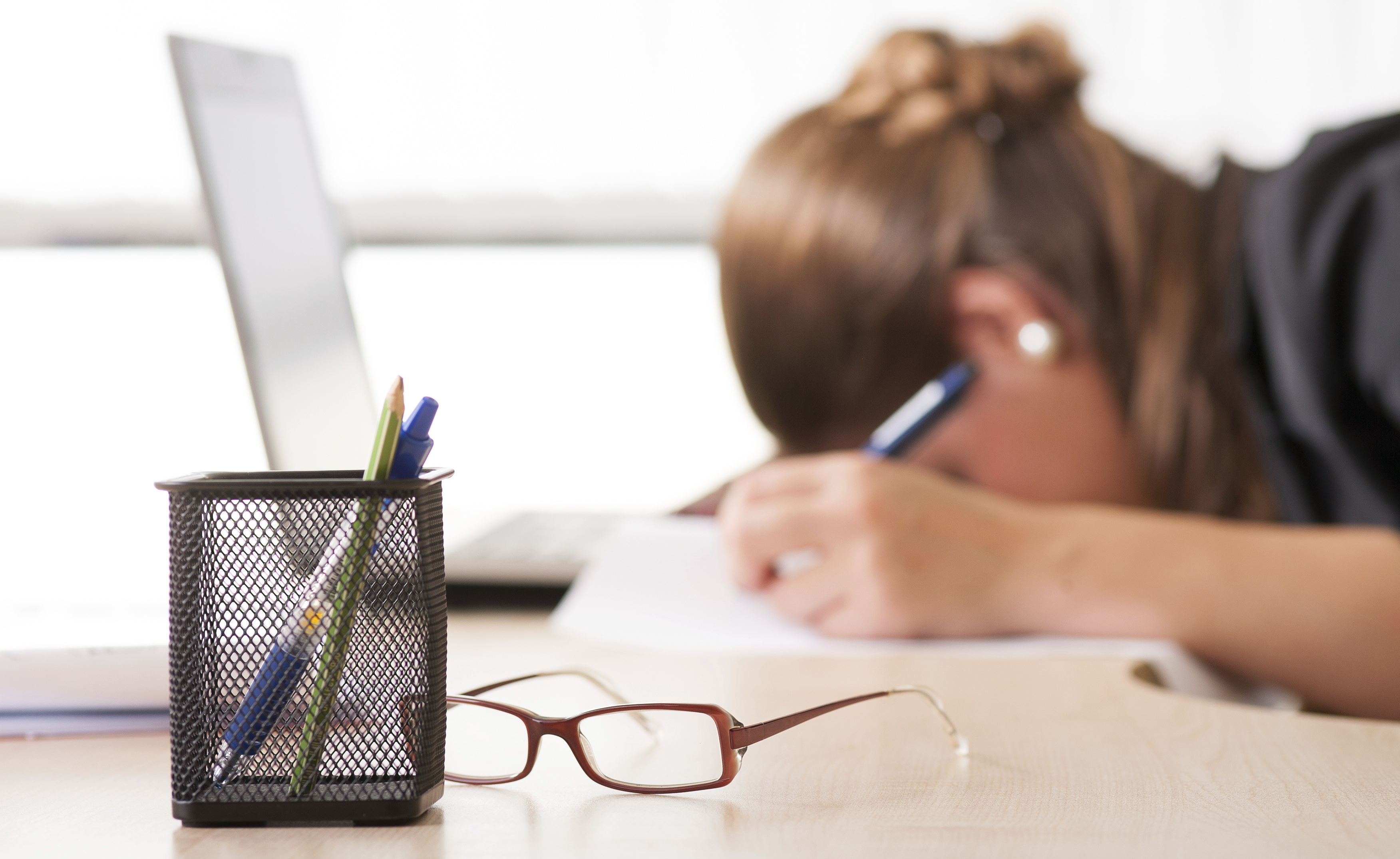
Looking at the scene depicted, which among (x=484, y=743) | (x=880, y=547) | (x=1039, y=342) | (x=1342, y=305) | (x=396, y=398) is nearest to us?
(x=396, y=398)

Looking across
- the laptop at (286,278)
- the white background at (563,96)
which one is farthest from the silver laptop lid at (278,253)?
the white background at (563,96)

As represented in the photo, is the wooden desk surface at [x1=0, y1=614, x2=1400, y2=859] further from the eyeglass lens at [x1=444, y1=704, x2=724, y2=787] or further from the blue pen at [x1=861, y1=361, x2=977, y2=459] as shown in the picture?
the blue pen at [x1=861, y1=361, x2=977, y2=459]

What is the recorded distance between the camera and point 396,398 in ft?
0.99

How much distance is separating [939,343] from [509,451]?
3.58 feet

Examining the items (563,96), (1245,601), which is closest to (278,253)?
(1245,601)

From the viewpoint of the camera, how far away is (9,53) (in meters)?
1.71

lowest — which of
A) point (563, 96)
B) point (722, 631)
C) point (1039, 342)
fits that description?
point (722, 631)

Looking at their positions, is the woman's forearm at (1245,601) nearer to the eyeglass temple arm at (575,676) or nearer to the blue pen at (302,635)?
the eyeglass temple arm at (575,676)

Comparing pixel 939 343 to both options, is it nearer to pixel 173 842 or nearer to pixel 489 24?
pixel 173 842

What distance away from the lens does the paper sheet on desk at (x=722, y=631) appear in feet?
1.87

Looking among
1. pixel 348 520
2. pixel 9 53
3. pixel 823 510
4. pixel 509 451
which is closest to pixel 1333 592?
pixel 823 510

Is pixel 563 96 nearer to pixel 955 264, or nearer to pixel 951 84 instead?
pixel 951 84

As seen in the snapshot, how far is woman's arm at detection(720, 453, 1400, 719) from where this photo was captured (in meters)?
0.59

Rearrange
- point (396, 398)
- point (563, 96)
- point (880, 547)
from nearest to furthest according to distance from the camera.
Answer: point (396, 398) < point (880, 547) < point (563, 96)
